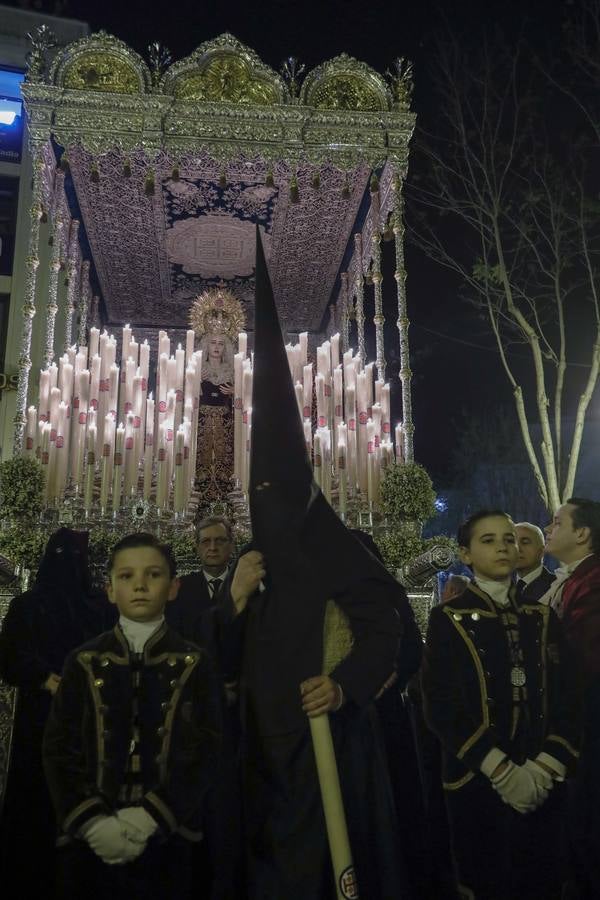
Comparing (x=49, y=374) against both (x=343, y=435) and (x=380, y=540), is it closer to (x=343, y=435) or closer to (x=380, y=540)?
(x=343, y=435)

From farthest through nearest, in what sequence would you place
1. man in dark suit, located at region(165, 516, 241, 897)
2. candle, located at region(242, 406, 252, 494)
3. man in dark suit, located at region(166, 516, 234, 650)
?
candle, located at region(242, 406, 252, 494) → man in dark suit, located at region(166, 516, 234, 650) → man in dark suit, located at region(165, 516, 241, 897)

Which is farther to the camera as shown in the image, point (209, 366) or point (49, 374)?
point (209, 366)

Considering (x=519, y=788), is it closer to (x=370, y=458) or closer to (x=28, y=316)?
(x=370, y=458)

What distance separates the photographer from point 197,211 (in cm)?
809

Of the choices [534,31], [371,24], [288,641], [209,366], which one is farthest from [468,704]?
[534,31]

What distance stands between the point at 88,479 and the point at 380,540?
241 centimetres

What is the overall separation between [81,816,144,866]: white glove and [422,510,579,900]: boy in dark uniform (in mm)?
1240

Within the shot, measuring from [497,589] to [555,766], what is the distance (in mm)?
713

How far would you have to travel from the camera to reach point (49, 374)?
6.46 m

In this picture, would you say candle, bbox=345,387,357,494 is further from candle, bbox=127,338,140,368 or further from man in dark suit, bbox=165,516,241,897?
man in dark suit, bbox=165,516,241,897

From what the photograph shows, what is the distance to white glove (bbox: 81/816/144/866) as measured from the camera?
221 cm

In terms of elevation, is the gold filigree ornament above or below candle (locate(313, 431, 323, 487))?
above

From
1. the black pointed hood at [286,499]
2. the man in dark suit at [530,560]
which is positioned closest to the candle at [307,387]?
the man in dark suit at [530,560]

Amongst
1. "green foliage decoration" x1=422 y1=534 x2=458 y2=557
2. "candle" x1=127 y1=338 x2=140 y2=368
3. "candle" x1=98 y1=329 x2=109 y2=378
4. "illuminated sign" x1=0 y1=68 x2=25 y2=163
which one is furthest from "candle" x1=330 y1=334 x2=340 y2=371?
"illuminated sign" x1=0 y1=68 x2=25 y2=163
